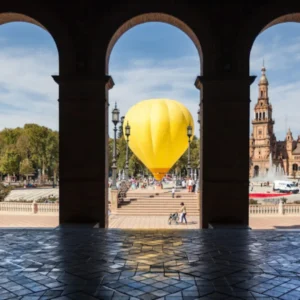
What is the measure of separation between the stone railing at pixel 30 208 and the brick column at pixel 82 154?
16.8m

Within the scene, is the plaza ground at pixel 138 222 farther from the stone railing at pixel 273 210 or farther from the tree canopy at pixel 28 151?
the tree canopy at pixel 28 151

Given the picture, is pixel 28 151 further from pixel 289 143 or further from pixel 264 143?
pixel 289 143

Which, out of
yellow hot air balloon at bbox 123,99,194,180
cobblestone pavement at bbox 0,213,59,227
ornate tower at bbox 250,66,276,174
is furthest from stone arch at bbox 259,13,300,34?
ornate tower at bbox 250,66,276,174

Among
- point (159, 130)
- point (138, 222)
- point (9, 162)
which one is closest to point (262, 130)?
point (9, 162)

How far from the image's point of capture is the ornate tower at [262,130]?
106938 millimetres

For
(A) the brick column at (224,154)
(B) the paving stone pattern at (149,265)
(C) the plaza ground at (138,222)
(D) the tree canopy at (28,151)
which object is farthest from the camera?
(D) the tree canopy at (28,151)

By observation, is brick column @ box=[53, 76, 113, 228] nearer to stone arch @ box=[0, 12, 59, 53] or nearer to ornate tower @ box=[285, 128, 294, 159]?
stone arch @ box=[0, 12, 59, 53]

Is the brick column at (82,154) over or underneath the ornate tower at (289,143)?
underneath

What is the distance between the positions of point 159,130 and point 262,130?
80.0m

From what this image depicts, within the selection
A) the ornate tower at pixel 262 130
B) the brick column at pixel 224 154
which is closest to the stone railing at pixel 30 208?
the brick column at pixel 224 154

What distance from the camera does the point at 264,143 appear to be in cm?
10819

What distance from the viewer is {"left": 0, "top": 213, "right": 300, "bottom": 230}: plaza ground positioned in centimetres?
1956

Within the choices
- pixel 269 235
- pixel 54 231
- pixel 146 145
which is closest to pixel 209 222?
pixel 269 235

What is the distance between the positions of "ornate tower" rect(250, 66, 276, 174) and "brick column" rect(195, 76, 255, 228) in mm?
102206
